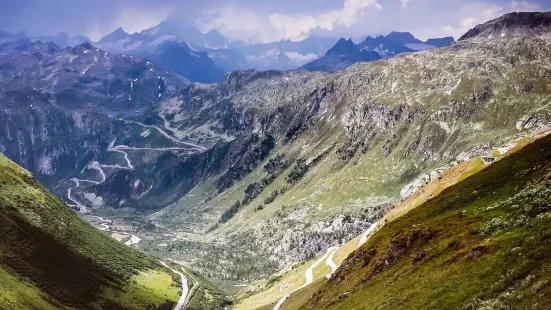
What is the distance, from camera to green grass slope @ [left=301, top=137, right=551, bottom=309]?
57.9 meters

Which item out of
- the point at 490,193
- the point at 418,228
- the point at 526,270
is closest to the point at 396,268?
the point at 418,228

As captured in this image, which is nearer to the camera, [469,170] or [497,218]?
[497,218]

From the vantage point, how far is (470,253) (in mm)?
71312

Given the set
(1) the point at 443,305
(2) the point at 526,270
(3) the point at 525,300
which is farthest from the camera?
(1) the point at 443,305

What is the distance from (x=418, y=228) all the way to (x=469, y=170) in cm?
8444

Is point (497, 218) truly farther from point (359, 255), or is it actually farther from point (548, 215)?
point (359, 255)

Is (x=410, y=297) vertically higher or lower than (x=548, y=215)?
lower

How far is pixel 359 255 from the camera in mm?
126188

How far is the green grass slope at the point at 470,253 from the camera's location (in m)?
57.9

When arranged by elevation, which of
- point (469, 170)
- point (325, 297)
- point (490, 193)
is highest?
point (490, 193)

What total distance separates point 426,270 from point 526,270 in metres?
23.6

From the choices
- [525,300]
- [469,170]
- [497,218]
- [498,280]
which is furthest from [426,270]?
[469,170]

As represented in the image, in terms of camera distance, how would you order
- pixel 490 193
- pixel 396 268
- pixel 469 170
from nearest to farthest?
pixel 396 268 → pixel 490 193 → pixel 469 170

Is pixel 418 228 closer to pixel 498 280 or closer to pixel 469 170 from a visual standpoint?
pixel 498 280
